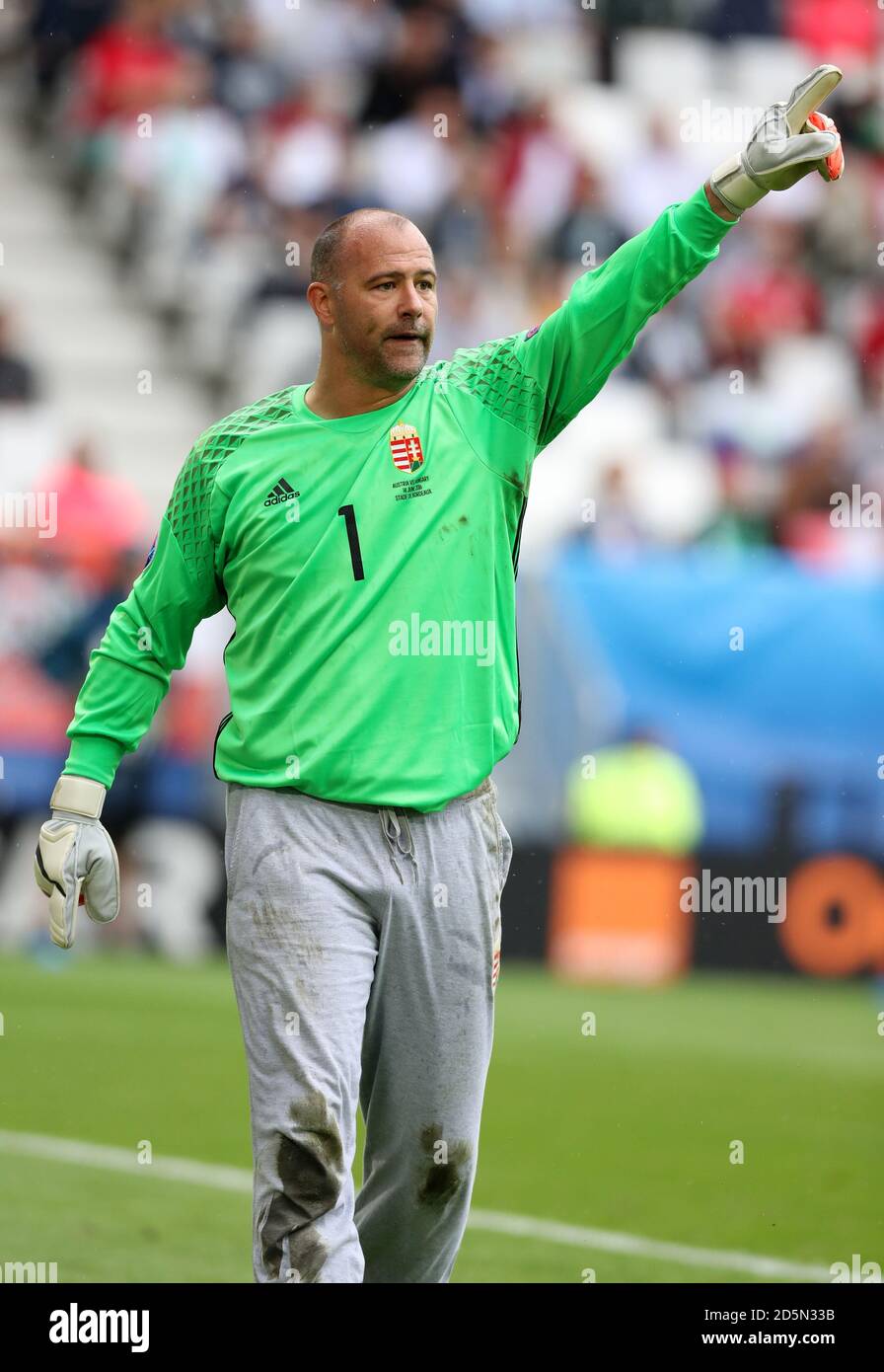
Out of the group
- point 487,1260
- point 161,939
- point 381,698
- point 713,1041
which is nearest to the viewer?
point 381,698

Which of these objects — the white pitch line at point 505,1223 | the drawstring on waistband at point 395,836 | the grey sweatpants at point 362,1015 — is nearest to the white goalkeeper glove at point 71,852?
the grey sweatpants at point 362,1015

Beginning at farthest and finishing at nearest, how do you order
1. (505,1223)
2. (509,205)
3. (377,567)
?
(509,205) → (505,1223) → (377,567)

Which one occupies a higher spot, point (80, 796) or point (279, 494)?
point (279, 494)

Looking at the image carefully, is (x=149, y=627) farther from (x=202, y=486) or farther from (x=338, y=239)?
(x=338, y=239)

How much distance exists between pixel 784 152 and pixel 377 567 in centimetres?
124

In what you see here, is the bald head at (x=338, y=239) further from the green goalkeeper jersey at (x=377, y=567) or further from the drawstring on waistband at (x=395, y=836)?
the drawstring on waistband at (x=395, y=836)

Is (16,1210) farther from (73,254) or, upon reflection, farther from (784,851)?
(73,254)

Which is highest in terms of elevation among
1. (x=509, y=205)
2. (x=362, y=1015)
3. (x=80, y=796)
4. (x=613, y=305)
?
(x=509, y=205)

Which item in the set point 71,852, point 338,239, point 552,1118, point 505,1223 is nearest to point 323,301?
point 338,239

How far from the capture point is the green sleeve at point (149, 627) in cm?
505

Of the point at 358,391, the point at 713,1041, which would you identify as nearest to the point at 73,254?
the point at 713,1041

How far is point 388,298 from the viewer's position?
496cm
